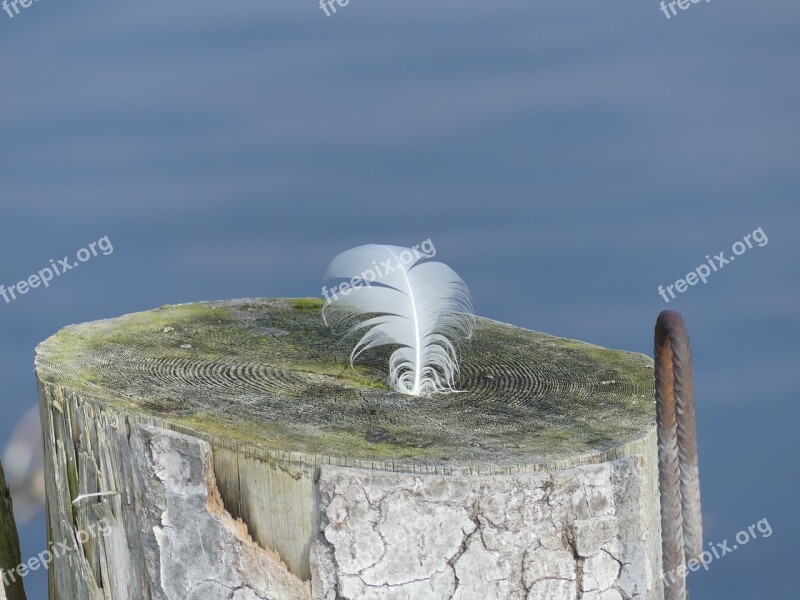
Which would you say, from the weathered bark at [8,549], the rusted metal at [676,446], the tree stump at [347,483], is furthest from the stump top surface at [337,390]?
the weathered bark at [8,549]

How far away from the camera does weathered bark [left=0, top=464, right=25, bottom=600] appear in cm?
316

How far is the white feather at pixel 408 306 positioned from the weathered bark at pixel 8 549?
1027mm

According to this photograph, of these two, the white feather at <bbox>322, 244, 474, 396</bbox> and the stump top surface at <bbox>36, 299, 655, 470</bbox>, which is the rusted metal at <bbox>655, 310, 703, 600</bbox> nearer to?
the stump top surface at <bbox>36, 299, 655, 470</bbox>

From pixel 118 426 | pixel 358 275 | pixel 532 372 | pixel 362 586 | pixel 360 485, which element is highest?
pixel 358 275

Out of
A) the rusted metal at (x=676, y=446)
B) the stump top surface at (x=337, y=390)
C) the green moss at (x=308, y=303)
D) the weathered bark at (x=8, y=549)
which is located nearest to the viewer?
the rusted metal at (x=676, y=446)

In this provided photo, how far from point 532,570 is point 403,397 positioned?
51cm

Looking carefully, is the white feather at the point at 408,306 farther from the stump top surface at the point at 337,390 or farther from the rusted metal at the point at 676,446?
the rusted metal at the point at 676,446

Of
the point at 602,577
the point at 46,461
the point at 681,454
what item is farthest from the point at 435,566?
the point at 46,461

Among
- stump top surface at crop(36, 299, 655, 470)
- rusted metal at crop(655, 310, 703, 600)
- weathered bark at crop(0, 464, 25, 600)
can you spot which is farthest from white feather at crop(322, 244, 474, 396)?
weathered bark at crop(0, 464, 25, 600)

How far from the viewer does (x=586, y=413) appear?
8.45 feet

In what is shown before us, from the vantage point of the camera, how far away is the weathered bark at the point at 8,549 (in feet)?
10.4

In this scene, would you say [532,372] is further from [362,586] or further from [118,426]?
[118,426]

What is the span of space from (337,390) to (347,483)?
0.47 meters

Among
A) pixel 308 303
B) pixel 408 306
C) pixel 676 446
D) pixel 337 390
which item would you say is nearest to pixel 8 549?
pixel 308 303
